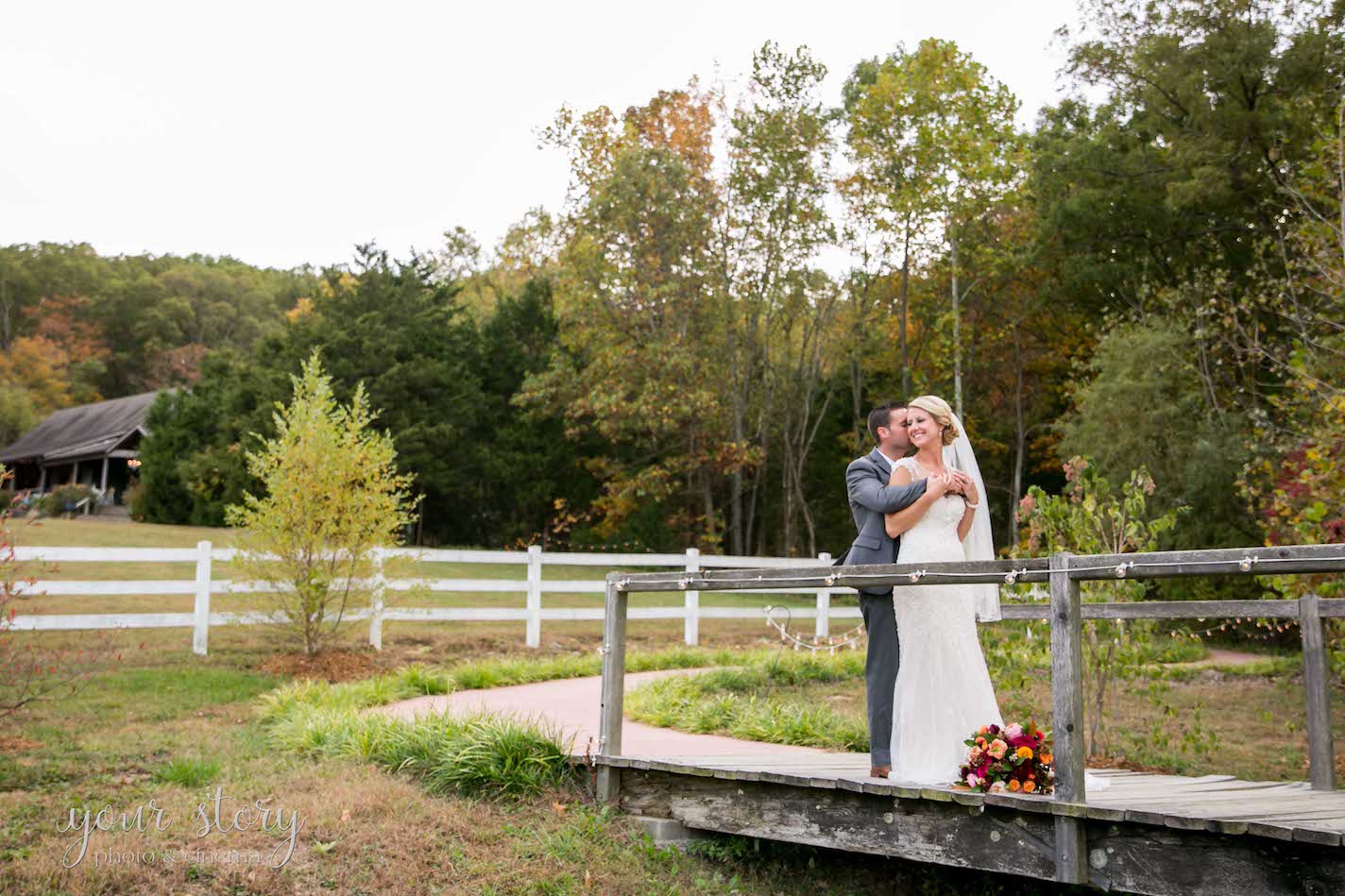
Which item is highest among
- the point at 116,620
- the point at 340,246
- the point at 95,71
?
the point at 340,246

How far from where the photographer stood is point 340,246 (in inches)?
1433

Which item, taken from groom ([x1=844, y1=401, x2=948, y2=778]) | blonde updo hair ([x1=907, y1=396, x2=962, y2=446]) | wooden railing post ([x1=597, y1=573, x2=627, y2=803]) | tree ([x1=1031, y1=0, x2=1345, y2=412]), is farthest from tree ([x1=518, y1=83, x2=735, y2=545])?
blonde updo hair ([x1=907, y1=396, x2=962, y2=446])

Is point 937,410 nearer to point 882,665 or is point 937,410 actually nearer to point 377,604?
point 882,665

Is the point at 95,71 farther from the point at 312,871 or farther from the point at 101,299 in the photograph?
the point at 101,299

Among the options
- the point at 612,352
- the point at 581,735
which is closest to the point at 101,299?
the point at 612,352

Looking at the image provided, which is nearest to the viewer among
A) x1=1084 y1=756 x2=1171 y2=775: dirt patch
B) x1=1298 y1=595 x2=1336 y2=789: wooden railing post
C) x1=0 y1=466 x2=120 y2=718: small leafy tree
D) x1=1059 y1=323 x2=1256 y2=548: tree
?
x1=1298 y1=595 x2=1336 y2=789: wooden railing post

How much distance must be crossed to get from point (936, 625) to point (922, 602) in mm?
120

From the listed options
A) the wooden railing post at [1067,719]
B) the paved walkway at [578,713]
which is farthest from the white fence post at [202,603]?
the wooden railing post at [1067,719]

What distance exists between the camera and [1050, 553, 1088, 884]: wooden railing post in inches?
180

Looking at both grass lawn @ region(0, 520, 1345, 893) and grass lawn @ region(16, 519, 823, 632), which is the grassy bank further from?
grass lawn @ region(16, 519, 823, 632)

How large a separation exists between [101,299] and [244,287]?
22.7 ft

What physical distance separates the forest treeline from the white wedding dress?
14.6 m

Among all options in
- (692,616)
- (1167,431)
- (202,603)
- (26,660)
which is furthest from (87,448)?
(1167,431)

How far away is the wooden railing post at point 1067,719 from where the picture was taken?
4566 mm
